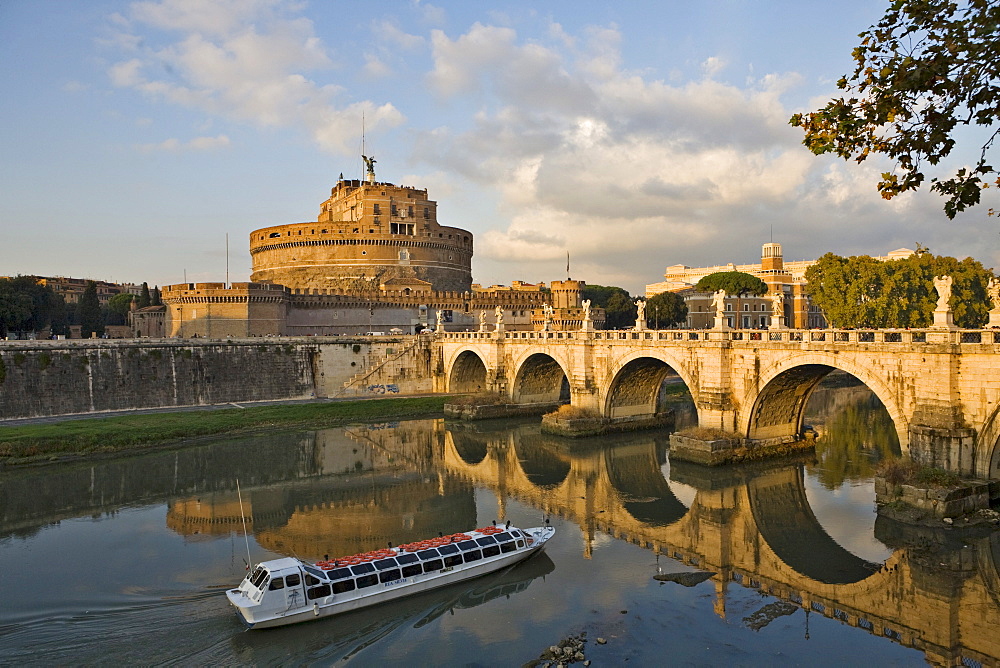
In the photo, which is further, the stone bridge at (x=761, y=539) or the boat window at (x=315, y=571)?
the boat window at (x=315, y=571)

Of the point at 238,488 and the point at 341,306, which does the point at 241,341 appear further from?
the point at 238,488

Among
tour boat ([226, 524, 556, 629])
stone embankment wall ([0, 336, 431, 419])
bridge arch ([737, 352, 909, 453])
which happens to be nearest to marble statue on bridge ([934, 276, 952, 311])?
bridge arch ([737, 352, 909, 453])

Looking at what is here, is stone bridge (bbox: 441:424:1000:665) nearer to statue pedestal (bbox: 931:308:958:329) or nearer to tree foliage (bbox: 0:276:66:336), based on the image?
statue pedestal (bbox: 931:308:958:329)

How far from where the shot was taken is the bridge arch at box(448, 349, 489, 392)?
51.8 m

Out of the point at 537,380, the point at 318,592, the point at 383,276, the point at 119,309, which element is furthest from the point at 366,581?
the point at 119,309

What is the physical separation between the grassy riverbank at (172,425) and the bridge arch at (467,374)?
3631 mm

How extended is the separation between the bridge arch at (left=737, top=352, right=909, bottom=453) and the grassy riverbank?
23576 millimetres

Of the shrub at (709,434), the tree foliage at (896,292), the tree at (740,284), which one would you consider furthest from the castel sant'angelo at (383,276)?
the shrub at (709,434)

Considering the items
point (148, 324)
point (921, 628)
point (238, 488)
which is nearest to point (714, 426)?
point (921, 628)

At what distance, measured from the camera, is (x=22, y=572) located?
58.3 ft

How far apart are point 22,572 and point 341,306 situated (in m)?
46.3

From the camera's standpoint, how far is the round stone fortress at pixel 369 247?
248 feet

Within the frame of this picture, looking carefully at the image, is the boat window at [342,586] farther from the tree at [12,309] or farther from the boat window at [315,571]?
the tree at [12,309]

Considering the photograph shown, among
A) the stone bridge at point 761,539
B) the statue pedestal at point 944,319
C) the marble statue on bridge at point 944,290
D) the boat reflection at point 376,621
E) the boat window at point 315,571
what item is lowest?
the boat reflection at point 376,621
